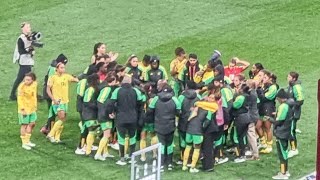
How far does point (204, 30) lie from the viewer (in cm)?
2544

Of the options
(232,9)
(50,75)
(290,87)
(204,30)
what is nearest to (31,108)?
(50,75)

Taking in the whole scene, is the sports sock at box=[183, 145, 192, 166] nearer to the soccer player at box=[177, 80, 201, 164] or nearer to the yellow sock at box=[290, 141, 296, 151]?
the soccer player at box=[177, 80, 201, 164]

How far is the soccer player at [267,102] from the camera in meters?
18.3

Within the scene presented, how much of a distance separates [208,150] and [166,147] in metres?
0.70

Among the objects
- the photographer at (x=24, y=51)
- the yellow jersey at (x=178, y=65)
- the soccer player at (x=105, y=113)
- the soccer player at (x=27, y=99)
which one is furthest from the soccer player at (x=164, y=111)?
the photographer at (x=24, y=51)

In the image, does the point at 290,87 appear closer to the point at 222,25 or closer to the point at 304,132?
the point at 304,132

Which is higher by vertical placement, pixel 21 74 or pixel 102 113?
pixel 21 74

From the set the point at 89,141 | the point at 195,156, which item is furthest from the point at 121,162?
the point at 195,156

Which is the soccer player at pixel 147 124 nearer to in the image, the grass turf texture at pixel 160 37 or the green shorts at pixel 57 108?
the grass turf texture at pixel 160 37

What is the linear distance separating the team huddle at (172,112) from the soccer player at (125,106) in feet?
0.05

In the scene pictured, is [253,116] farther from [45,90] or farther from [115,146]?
[45,90]

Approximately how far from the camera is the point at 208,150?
1758 centimetres

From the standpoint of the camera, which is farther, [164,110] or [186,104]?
[186,104]

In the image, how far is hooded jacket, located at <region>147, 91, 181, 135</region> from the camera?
1731cm
